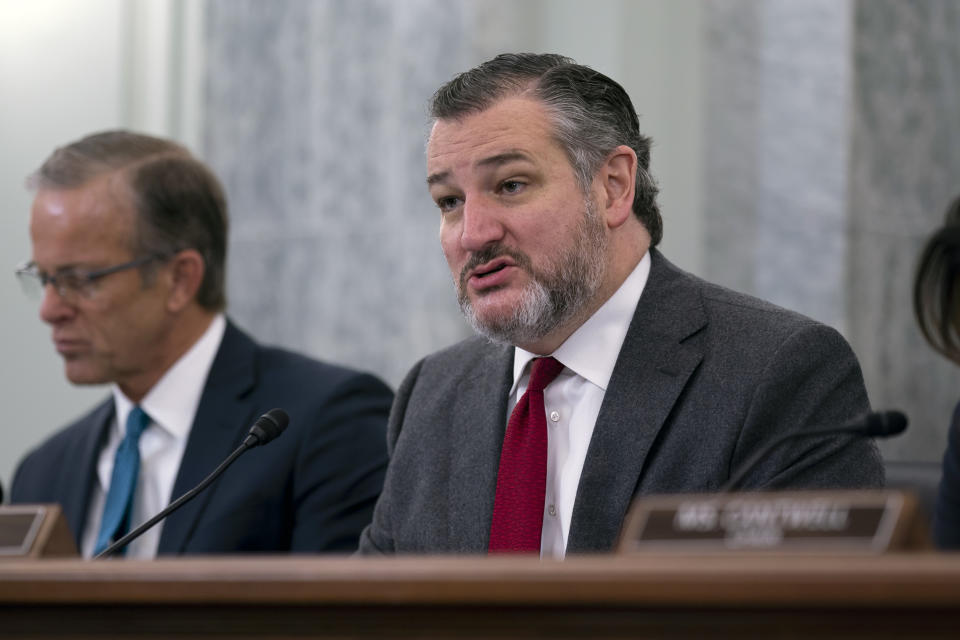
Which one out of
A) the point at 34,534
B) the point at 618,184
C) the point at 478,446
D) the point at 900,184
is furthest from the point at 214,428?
the point at 900,184

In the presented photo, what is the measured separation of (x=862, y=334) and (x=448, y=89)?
224 centimetres

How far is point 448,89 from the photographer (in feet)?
7.56

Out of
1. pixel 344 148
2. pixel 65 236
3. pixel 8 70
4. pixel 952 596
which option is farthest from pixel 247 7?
pixel 952 596

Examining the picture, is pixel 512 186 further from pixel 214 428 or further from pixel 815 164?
pixel 815 164

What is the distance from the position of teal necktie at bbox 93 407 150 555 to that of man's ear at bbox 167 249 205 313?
273 millimetres

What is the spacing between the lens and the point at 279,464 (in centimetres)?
280

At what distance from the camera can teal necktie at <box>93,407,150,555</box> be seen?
286 cm

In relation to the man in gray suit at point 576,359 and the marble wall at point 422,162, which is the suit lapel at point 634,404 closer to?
the man in gray suit at point 576,359

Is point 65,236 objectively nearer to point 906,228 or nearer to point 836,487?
point 836,487

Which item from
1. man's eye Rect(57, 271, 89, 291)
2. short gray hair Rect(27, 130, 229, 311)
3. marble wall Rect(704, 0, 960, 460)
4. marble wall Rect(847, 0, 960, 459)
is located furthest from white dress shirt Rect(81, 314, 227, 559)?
marble wall Rect(847, 0, 960, 459)

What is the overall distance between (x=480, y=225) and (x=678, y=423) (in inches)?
18.4

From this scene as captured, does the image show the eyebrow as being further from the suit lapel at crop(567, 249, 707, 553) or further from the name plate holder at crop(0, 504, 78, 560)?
the name plate holder at crop(0, 504, 78, 560)

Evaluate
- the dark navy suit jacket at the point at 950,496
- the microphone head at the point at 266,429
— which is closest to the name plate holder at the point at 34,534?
the microphone head at the point at 266,429

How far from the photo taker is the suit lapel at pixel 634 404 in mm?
2021
